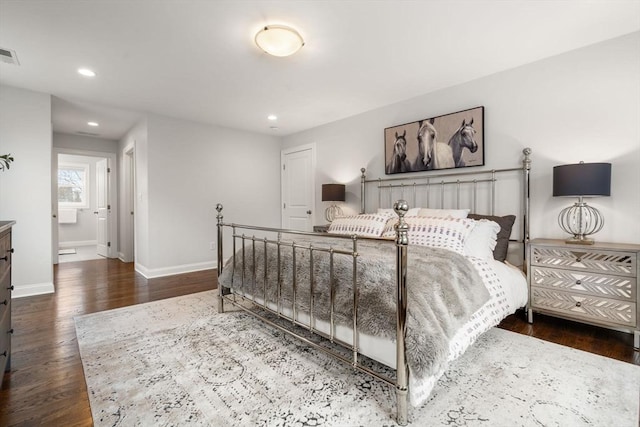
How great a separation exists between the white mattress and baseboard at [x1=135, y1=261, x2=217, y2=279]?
2.60 m

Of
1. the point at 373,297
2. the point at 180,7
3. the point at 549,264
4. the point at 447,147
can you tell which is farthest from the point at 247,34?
the point at 549,264

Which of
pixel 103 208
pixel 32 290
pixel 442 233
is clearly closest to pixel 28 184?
pixel 32 290

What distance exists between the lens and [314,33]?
2.35 m

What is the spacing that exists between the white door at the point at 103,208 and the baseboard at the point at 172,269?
2.10 m

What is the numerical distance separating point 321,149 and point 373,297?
12.6 feet

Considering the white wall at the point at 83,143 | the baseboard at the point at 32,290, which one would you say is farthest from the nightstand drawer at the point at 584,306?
Result: the white wall at the point at 83,143

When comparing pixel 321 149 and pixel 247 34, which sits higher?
pixel 247 34

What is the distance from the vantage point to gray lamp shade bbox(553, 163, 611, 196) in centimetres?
230

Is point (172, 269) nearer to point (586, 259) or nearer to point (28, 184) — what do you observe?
point (28, 184)

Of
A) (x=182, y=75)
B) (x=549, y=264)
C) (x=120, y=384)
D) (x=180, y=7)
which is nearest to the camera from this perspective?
(x=120, y=384)

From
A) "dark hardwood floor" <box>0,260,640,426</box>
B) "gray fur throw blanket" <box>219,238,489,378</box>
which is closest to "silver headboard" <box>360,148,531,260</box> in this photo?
"dark hardwood floor" <box>0,260,640,426</box>

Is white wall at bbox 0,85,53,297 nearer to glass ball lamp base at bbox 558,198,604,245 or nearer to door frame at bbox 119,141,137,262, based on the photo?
door frame at bbox 119,141,137,262

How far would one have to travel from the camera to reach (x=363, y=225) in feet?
11.2

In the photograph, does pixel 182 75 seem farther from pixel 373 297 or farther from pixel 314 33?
pixel 373 297
